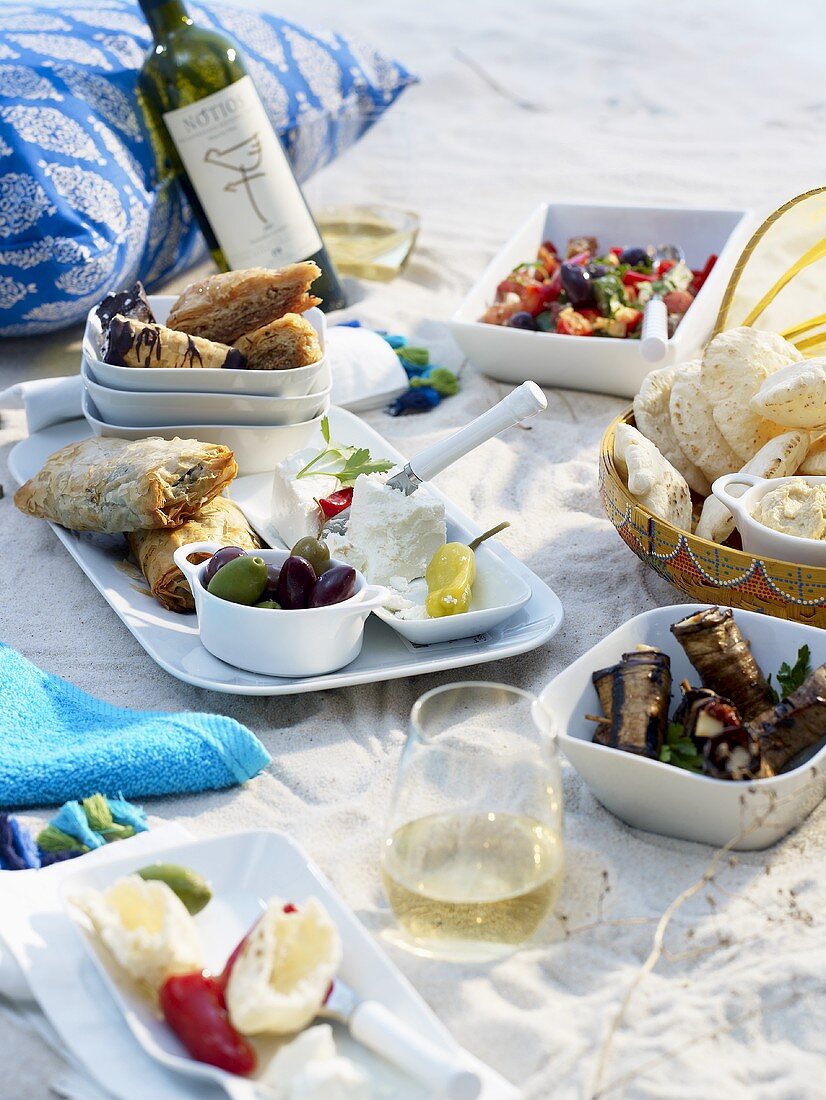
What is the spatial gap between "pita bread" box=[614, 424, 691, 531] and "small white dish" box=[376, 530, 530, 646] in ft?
0.69

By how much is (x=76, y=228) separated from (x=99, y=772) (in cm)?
150

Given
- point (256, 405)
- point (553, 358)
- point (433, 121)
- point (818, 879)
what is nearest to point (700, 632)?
point (818, 879)

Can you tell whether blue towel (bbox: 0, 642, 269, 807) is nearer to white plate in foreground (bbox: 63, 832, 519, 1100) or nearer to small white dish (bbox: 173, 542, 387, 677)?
small white dish (bbox: 173, 542, 387, 677)

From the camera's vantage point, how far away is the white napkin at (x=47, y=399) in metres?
2.23

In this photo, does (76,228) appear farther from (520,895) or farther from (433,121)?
(433,121)

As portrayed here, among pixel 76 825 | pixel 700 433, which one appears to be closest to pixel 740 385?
pixel 700 433

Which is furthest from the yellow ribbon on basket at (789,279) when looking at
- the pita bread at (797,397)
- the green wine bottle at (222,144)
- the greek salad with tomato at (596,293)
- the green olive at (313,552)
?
the green wine bottle at (222,144)

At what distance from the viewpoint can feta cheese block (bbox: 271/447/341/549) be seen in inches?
72.2

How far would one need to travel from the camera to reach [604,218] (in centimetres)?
305

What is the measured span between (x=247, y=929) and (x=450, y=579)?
2.13 ft

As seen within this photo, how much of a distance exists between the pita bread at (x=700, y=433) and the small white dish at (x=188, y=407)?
64 centimetres

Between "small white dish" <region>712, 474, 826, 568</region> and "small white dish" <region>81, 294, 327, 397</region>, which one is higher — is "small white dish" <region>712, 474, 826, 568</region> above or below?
below

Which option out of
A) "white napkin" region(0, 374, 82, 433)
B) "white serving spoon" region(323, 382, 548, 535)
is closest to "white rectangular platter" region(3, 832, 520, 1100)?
"white serving spoon" region(323, 382, 548, 535)

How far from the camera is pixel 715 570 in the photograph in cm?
160
